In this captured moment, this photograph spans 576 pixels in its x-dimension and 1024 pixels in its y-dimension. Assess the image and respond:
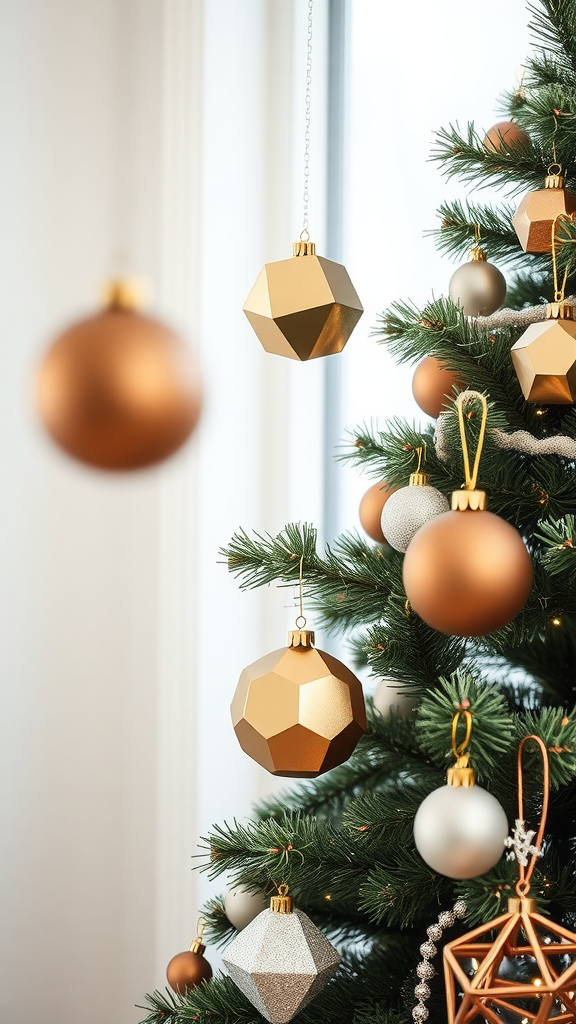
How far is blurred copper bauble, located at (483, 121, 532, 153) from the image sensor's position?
66 cm

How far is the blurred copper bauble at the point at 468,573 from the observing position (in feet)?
1.43

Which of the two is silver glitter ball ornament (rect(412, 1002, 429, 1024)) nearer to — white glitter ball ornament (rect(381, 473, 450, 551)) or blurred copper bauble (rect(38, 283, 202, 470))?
white glitter ball ornament (rect(381, 473, 450, 551))

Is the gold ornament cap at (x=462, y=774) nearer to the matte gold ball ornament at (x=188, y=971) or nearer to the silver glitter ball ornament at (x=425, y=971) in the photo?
the silver glitter ball ornament at (x=425, y=971)

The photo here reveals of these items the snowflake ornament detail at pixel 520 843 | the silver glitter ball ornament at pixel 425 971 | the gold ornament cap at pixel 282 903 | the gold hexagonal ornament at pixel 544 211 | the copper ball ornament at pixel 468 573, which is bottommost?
the silver glitter ball ornament at pixel 425 971

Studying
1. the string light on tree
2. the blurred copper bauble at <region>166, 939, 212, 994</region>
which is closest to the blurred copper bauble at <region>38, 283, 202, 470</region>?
the string light on tree

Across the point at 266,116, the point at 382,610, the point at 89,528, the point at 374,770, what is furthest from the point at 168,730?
the point at 266,116

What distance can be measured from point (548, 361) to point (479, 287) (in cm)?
16

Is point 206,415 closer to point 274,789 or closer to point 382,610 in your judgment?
point 382,610

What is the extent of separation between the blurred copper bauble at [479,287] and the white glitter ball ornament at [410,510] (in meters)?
0.18

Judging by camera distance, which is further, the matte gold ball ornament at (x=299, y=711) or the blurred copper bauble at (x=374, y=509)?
the blurred copper bauble at (x=374, y=509)

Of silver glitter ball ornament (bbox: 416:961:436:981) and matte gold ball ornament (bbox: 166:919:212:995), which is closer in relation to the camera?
silver glitter ball ornament (bbox: 416:961:436:981)

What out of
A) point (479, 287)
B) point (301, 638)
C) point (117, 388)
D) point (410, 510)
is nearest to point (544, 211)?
point (479, 287)

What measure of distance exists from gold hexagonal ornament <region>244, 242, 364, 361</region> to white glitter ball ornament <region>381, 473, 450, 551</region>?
0.36ft

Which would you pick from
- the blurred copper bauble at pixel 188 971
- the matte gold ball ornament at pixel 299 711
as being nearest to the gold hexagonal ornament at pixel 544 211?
the matte gold ball ornament at pixel 299 711
